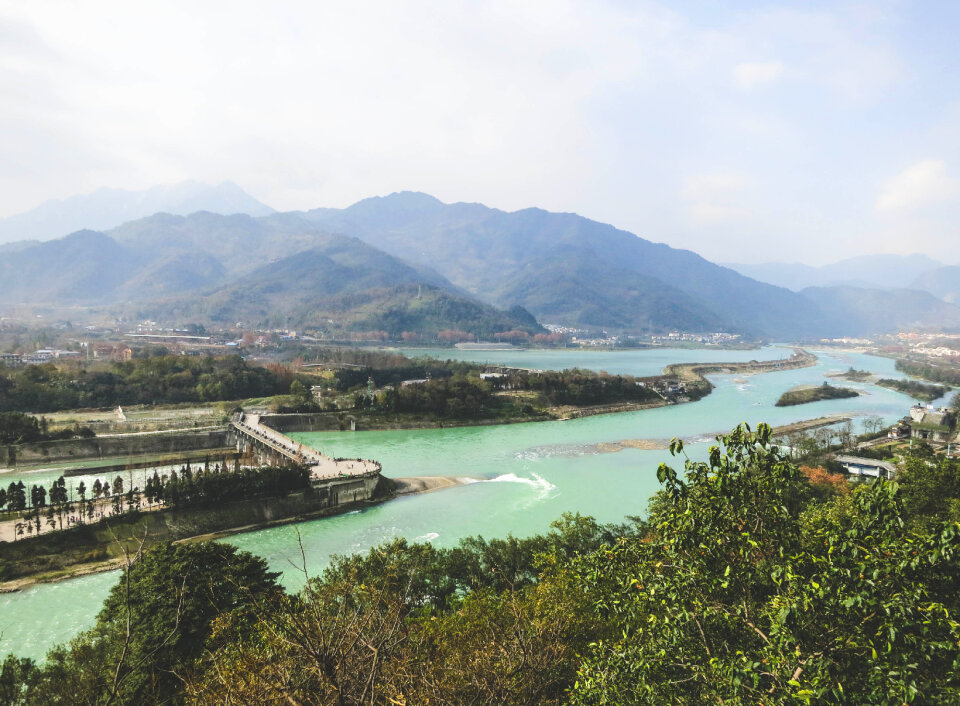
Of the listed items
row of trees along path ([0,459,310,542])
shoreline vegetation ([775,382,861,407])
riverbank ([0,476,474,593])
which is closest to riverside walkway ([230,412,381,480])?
riverbank ([0,476,474,593])

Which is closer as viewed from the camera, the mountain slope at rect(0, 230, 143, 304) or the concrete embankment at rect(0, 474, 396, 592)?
the concrete embankment at rect(0, 474, 396, 592)

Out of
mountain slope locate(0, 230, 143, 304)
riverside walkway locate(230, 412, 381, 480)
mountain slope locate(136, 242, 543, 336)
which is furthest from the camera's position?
mountain slope locate(0, 230, 143, 304)

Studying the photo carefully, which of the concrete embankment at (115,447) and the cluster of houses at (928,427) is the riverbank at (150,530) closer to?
the concrete embankment at (115,447)

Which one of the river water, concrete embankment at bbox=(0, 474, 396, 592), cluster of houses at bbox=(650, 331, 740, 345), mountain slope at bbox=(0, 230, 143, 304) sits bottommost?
the river water

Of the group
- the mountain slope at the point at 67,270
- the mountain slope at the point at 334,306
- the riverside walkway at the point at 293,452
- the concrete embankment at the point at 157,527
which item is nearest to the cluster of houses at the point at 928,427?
A: the riverside walkway at the point at 293,452

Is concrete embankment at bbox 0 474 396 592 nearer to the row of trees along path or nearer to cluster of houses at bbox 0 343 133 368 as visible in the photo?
the row of trees along path

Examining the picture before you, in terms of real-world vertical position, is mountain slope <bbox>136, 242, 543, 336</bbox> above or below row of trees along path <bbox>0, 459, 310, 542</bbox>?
above

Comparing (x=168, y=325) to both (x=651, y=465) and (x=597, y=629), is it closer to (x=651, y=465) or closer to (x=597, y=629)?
(x=651, y=465)
